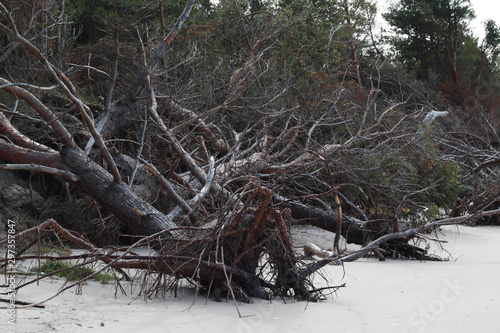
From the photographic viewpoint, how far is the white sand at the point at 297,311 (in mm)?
2949

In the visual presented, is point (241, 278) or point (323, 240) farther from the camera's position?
point (323, 240)

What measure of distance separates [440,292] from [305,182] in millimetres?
3695

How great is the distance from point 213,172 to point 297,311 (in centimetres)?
230

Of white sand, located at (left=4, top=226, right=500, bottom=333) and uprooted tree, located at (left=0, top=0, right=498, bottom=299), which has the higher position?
uprooted tree, located at (left=0, top=0, right=498, bottom=299)

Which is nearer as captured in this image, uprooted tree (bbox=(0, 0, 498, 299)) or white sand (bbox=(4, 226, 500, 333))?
white sand (bbox=(4, 226, 500, 333))

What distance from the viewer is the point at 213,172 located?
17.9 feet

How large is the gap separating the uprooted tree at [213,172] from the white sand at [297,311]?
0.26m

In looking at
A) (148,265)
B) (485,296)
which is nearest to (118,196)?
(148,265)

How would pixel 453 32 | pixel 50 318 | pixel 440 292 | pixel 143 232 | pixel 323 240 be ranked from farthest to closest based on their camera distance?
pixel 453 32
pixel 323 240
pixel 143 232
pixel 440 292
pixel 50 318

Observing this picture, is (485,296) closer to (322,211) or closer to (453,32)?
(322,211)

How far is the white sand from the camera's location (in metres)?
2.95

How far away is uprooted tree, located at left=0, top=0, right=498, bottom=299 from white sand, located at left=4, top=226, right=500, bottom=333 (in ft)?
0.86

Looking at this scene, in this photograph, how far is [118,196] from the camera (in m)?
4.76

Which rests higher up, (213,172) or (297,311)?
→ (213,172)
